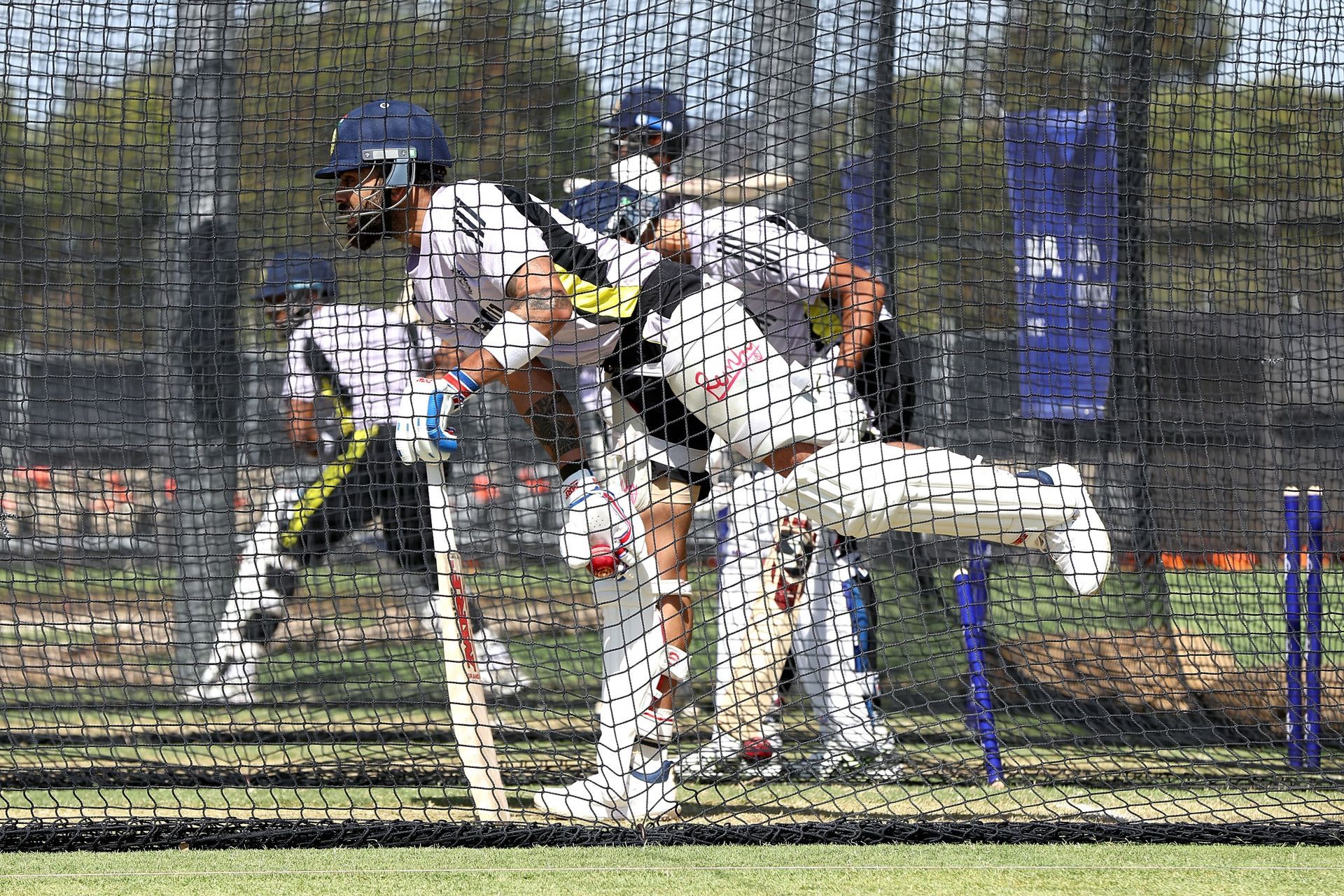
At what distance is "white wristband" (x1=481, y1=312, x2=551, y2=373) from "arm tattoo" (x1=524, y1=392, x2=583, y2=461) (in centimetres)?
34

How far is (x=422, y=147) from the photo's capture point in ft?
11.6

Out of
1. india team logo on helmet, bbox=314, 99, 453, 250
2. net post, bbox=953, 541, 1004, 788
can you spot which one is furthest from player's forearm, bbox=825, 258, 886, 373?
india team logo on helmet, bbox=314, 99, 453, 250

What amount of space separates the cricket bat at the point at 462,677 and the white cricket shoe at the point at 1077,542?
5.44 ft

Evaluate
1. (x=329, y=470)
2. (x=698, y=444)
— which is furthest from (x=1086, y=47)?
(x=329, y=470)

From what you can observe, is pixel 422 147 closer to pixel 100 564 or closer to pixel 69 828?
pixel 69 828

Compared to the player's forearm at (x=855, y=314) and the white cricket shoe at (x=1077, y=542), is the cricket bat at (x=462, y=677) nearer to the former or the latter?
the player's forearm at (x=855, y=314)

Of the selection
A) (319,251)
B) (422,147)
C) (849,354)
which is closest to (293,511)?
(319,251)

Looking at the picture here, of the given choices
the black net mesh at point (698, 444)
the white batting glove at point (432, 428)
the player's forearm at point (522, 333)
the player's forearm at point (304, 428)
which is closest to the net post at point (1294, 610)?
the black net mesh at point (698, 444)

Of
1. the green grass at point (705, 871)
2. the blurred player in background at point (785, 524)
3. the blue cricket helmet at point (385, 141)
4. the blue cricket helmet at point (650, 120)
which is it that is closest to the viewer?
the green grass at point (705, 871)

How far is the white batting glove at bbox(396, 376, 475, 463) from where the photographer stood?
128 inches

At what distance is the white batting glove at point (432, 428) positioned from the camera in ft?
10.6

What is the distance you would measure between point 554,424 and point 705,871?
1436mm

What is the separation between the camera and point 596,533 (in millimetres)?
3424

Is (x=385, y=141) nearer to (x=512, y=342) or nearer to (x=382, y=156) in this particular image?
(x=382, y=156)
